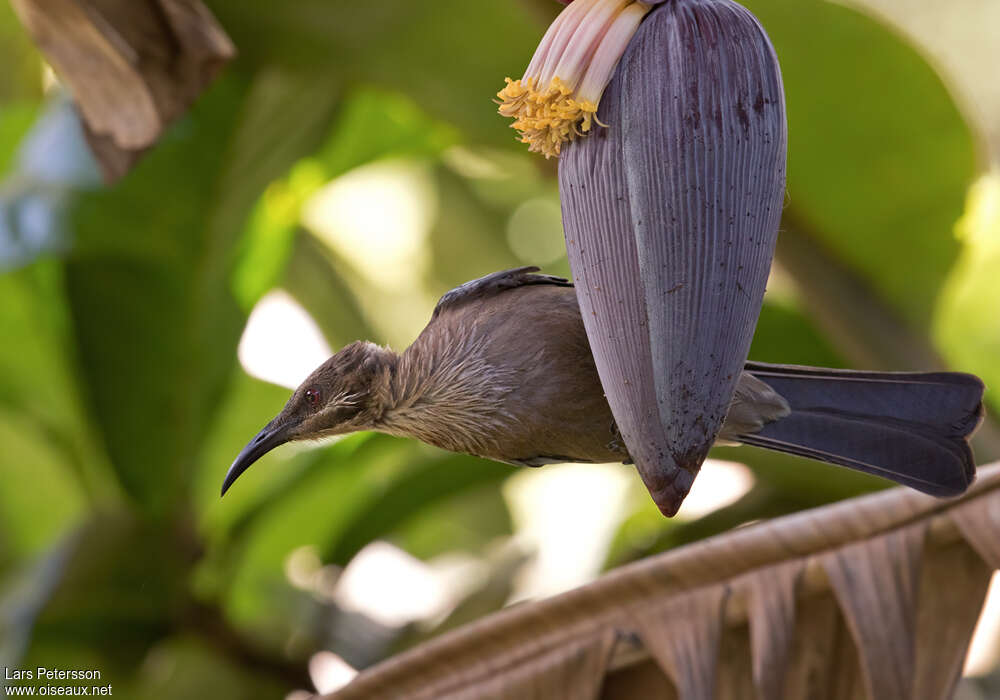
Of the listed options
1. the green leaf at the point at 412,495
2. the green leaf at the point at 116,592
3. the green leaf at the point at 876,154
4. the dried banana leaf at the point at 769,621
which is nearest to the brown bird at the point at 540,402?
the dried banana leaf at the point at 769,621

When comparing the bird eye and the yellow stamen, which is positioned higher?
the yellow stamen

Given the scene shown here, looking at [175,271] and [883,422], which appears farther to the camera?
[175,271]

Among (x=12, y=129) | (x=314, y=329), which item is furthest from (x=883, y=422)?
(x=12, y=129)

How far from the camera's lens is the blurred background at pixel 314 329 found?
1.29 m

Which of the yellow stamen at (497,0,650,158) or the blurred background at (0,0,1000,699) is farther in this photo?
the blurred background at (0,0,1000,699)

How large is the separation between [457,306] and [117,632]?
4.38 feet

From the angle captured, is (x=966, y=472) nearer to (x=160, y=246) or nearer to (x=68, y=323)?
(x=160, y=246)

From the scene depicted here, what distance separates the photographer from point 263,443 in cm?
41

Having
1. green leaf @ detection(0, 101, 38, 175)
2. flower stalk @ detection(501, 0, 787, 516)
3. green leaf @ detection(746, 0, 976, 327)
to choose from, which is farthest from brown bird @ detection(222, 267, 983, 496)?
green leaf @ detection(0, 101, 38, 175)

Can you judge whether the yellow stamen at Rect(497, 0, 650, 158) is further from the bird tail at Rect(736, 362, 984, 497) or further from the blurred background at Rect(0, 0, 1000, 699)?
the blurred background at Rect(0, 0, 1000, 699)

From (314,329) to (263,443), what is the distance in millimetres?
1276

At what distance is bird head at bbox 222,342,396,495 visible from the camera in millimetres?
411

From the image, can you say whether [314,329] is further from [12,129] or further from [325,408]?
[325,408]

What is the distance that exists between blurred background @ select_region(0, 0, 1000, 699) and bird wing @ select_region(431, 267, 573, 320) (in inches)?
21.2
